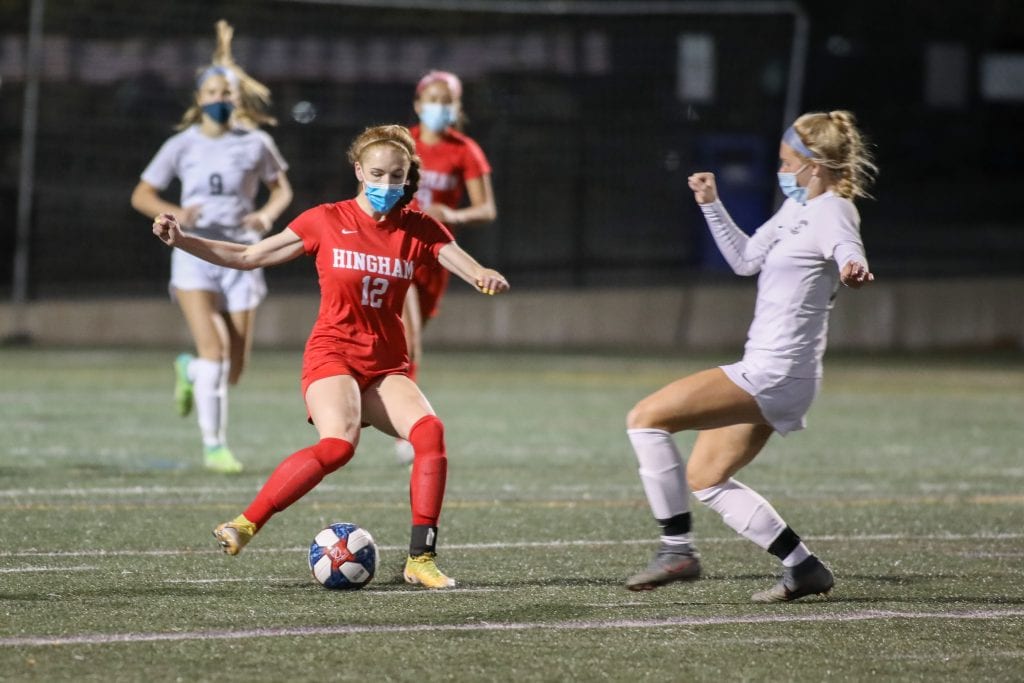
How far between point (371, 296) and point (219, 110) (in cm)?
380

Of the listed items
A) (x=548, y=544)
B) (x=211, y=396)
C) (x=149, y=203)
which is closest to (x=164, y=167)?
(x=149, y=203)

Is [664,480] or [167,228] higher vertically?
[167,228]

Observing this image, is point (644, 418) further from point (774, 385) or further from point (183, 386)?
point (183, 386)

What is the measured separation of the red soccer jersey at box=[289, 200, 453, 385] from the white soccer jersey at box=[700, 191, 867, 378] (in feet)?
4.19

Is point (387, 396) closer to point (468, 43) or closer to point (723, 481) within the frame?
point (723, 481)

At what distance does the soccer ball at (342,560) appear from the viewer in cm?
618

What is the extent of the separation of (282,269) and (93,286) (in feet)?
7.32

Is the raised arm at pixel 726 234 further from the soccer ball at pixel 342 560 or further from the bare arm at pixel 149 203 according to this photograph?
the bare arm at pixel 149 203

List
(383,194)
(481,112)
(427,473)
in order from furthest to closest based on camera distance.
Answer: (481,112), (383,194), (427,473)

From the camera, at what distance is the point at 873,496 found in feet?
30.3

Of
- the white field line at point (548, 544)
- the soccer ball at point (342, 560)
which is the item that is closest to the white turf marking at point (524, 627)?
the soccer ball at point (342, 560)

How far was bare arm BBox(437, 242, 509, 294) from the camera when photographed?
623 centimetres

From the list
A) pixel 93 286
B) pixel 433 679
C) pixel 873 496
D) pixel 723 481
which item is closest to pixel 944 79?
pixel 93 286

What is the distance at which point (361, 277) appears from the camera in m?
6.57
